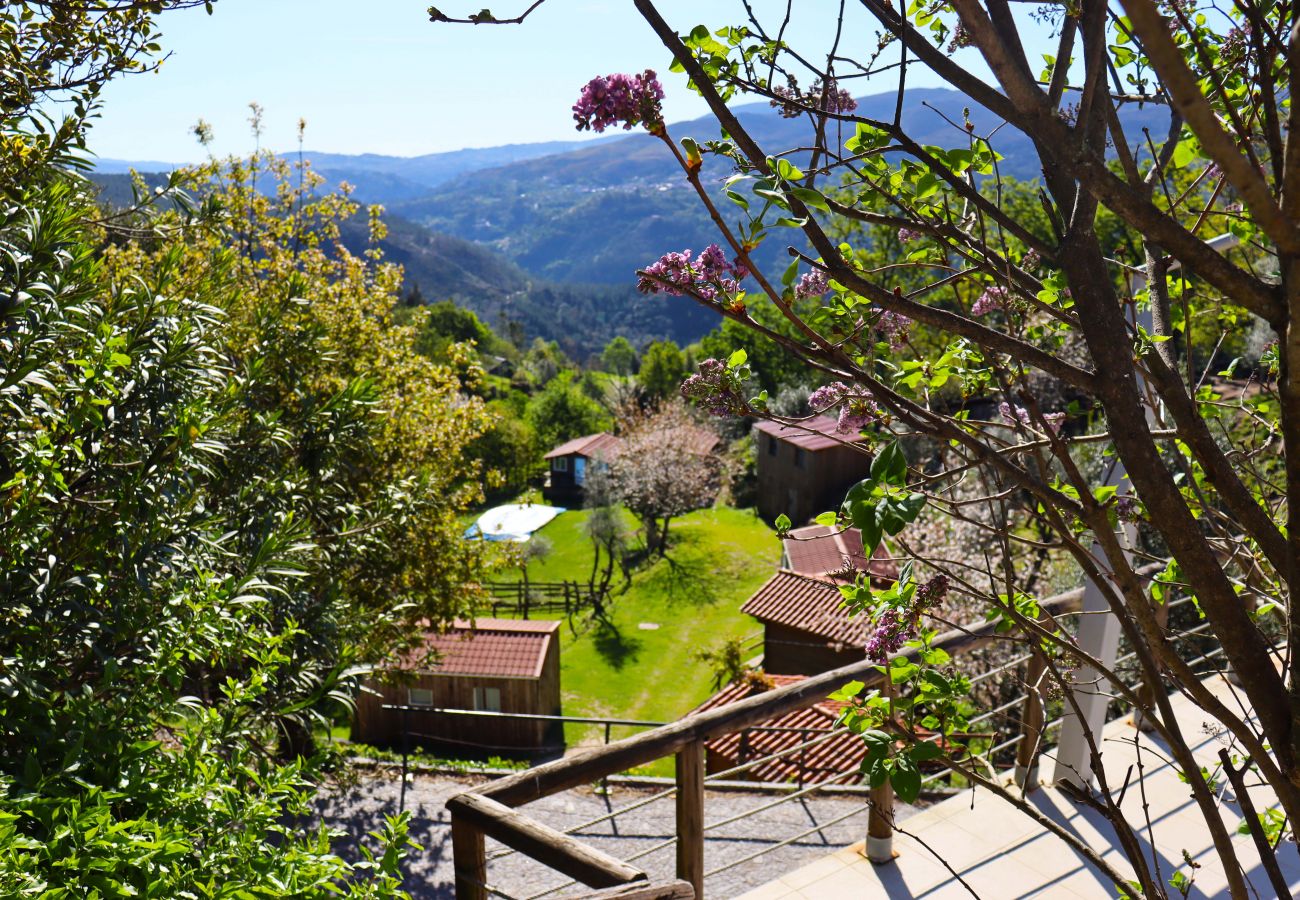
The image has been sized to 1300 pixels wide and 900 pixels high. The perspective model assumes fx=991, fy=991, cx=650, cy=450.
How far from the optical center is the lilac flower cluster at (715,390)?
5.26 feet

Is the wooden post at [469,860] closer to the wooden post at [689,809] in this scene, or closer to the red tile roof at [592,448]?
the wooden post at [689,809]

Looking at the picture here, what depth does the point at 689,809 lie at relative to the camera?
123 inches

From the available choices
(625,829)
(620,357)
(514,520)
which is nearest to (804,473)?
(514,520)

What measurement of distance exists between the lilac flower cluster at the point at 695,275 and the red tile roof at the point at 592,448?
36760 mm

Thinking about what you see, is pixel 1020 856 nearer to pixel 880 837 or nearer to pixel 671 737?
pixel 880 837

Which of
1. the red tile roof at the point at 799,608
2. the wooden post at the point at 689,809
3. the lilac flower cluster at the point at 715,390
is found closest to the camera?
the lilac flower cluster at the point at 715,390

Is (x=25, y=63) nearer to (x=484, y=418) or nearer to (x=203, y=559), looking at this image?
(x=203, y=559)

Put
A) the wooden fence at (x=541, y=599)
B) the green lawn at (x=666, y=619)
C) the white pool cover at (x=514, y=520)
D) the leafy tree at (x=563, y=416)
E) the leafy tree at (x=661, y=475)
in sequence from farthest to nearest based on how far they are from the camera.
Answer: the leafy tree at (x=563, y=416), the white pool cover at (x=514, y=520), the leafy tree at (x=661, y=475), the wooden fence at (x=541, y=599), the green lawn at (x=666, y=619)

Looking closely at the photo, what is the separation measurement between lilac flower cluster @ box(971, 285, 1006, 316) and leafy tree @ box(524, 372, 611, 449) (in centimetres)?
4873

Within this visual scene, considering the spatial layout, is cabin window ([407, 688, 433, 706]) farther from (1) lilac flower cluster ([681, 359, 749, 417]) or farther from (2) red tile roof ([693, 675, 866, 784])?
(1) lilac flower cluster ([681, 359, 749, 417])

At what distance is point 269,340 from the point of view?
6.54 meters

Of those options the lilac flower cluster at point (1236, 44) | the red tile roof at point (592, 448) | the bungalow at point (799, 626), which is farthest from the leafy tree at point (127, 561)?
the red tile roof at point (592, 448)

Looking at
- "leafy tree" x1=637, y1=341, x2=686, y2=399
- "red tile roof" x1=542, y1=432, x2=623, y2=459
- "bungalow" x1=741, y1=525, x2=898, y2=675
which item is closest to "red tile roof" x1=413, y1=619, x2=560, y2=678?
"bungalow" x1=741, y1=525, x2=898, y2=675

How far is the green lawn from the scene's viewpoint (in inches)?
815
